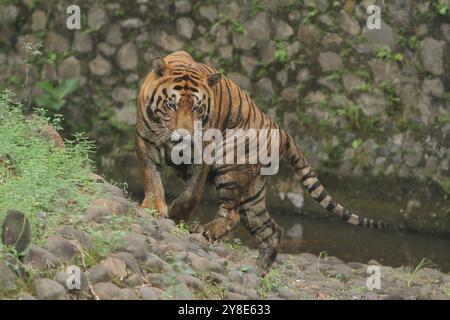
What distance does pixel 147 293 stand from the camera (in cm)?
675

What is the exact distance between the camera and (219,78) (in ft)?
29.5

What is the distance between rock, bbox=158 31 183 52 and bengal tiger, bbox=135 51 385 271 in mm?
4405

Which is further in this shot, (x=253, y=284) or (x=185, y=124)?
(x=185, y=124)

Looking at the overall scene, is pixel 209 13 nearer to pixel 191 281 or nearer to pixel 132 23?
pixel 132 23

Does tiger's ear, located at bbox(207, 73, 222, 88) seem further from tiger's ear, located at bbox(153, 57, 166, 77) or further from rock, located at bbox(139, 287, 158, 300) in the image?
rock, located at bbox(139, 287, 158, 300)

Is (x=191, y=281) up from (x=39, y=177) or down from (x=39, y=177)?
down

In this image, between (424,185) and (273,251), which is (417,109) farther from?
(273,251)

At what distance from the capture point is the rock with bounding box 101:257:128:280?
6.81 m

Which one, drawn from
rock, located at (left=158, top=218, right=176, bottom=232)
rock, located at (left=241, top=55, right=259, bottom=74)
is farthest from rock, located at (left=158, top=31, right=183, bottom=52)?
rock, located at (left=158, top=218, right=176, bottom=232)

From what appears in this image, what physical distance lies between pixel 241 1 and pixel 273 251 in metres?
5.07

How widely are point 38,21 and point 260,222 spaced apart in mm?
5969

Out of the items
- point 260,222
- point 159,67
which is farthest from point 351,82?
point 159,67

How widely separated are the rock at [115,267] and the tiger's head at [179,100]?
6.23 feet
